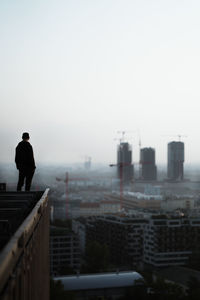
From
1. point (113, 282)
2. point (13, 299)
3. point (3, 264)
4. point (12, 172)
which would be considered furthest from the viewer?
point (12, 172)

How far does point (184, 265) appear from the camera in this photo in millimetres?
28531

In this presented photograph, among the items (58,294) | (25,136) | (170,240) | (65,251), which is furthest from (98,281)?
(25,136)

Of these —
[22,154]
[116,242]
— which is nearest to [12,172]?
[116,242]

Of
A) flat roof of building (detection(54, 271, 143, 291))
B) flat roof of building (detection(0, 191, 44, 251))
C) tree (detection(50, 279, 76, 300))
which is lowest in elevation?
flat roof of building (detection(54, 271, 143, 291))

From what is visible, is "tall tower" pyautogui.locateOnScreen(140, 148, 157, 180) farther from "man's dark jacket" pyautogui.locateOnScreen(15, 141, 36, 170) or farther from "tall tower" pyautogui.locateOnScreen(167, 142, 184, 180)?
"man's dark jacket" pyautogui.locateOnScreen(15, 141, 36, 170)

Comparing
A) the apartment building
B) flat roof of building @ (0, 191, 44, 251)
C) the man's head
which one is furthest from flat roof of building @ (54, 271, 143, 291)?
flat roof of building @ (0, 191, 44, 251)

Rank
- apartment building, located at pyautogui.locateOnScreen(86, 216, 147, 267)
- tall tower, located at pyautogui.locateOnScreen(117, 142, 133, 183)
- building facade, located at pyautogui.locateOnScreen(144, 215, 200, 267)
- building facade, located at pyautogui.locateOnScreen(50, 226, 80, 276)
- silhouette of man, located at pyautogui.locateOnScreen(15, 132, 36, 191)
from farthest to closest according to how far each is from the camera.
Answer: tall tower, located at pyautogui.locateOnScreen(117, 142, 133, 183) < apartment building, located at pyautogui.locateOnScreen(86, 216, 147, 267) < building facade, located at pyautogui.locateOnScreen(144, 215, 200, 267) < building facade, located at pyautogui.locateOnScreen(50, 226, 80, 276) < silhouette of man, located at pyautogui.locateOnScreen(15, 132, 36, 191)

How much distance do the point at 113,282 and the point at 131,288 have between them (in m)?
1.54

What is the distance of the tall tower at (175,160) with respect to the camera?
10369 centimetres

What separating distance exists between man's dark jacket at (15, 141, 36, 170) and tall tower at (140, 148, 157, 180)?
9780 centimetres

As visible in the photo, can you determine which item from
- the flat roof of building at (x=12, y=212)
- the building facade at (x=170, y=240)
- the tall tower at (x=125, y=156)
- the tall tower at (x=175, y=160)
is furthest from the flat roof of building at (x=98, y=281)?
the tall tower at (x=175, y=160)

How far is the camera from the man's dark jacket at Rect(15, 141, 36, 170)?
4.82 metres

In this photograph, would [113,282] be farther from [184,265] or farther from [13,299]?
[13,299]

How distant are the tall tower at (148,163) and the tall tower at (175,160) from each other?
385cm
